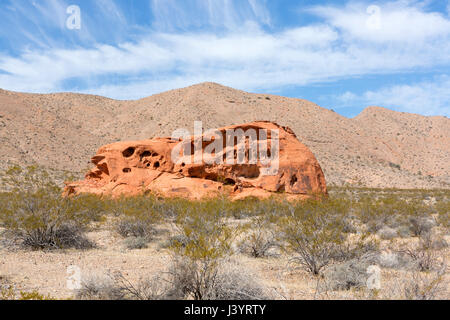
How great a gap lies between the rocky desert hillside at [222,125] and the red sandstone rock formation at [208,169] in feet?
78.9

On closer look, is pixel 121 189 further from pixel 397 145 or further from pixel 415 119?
pixel 415 119

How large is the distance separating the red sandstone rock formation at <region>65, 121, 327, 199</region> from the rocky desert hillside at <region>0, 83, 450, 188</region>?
78.9 feet

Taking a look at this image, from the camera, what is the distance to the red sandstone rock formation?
16188 mm

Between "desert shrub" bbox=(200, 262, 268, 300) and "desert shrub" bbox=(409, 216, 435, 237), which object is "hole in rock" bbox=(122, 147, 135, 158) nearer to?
"desert shrub" bbox=(409, 216, 435, 237)

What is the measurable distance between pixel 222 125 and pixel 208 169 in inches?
1470

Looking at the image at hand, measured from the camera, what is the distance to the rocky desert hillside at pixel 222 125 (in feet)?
145

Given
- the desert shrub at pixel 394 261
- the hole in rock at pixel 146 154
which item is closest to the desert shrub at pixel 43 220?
the desert shrub at pixel 394 261

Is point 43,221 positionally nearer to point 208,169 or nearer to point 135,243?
point 135,243

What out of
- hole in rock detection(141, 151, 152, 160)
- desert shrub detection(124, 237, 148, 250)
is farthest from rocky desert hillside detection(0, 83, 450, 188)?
desert shrub detection(124, 237, 148, 250)

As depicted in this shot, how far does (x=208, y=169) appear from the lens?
1758 cm

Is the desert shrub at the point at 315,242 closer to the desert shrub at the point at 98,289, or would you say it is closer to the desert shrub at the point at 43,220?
the desert shrub at the point at 98,289

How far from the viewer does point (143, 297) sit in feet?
17.6
